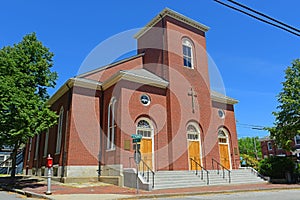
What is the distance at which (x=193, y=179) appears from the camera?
14.9 metres

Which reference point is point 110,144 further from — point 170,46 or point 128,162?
point 170,46

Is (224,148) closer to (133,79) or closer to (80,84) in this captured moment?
(133,79)

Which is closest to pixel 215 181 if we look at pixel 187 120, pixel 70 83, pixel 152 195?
pixel 187 120

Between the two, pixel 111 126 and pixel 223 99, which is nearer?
pixel 111 126

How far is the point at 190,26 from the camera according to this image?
21578 millimetres

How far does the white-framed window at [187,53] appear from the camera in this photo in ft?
66.9

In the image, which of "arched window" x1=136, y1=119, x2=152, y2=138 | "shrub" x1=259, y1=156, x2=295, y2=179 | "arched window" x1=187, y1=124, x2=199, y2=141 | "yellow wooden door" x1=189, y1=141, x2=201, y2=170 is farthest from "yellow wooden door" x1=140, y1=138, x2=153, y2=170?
"shrub" x1=259, y1=156, x2=295, y2=179

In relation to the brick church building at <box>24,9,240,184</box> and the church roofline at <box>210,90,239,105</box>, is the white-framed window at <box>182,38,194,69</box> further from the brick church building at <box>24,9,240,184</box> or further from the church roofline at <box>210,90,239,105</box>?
the church roofline at <box>210,90,239,105</box>

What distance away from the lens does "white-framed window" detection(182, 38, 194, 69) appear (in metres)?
20.4

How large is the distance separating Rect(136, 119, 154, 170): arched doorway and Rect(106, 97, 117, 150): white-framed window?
1561mm

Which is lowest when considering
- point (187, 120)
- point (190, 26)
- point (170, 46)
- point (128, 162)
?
point (128, 162)

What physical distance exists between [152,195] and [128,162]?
4873 mm

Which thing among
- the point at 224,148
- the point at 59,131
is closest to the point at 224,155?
the point at 224,148

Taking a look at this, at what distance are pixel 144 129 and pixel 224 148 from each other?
812cm
